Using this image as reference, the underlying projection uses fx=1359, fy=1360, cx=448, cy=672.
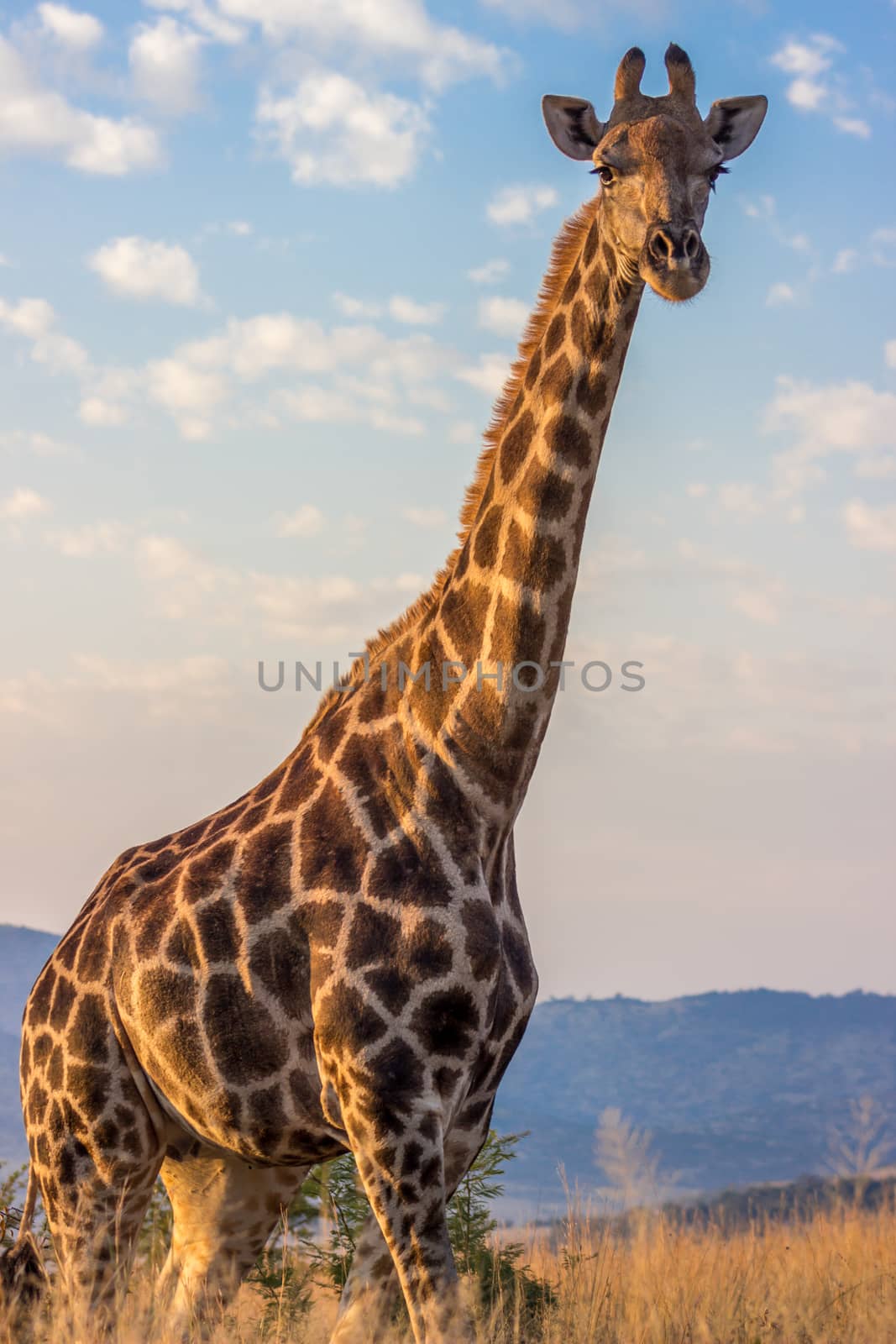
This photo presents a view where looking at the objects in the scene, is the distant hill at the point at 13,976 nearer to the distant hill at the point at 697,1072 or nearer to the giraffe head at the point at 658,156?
Result: the distant hill at the point at 697,1072

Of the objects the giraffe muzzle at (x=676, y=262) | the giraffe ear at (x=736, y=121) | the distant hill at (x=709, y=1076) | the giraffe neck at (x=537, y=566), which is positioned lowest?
the distant hill at (x=709, y=1076)

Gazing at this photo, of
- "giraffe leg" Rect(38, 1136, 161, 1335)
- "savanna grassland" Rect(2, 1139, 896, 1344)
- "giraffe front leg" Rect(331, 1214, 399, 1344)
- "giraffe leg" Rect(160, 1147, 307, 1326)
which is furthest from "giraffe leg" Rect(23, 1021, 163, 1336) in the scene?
"giraffe front leg" Rect(331, 1214, 399, 1344)

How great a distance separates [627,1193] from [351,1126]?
9.52ft

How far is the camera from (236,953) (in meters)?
6.29

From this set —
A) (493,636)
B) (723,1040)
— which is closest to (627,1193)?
(493,636)

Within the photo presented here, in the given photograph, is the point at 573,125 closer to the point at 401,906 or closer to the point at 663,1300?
the point at 401,906

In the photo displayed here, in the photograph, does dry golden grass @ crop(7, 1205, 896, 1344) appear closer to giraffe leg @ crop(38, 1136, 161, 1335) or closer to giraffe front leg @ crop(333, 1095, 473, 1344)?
giraffe leg @ crop(38, 1136, 161, 1335)

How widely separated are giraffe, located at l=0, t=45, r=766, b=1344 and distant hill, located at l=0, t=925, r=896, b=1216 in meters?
88.9

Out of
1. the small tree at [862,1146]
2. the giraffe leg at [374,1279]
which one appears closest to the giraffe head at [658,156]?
the giraffe leg at [374,1279]

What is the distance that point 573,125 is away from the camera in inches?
248

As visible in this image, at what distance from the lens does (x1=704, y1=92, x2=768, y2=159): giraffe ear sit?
6.56 metres

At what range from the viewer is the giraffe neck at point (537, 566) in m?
6.10

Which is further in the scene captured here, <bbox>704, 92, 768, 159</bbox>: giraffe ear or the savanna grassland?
the savanna grassland

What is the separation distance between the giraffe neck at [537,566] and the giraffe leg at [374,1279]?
5.29 ft
